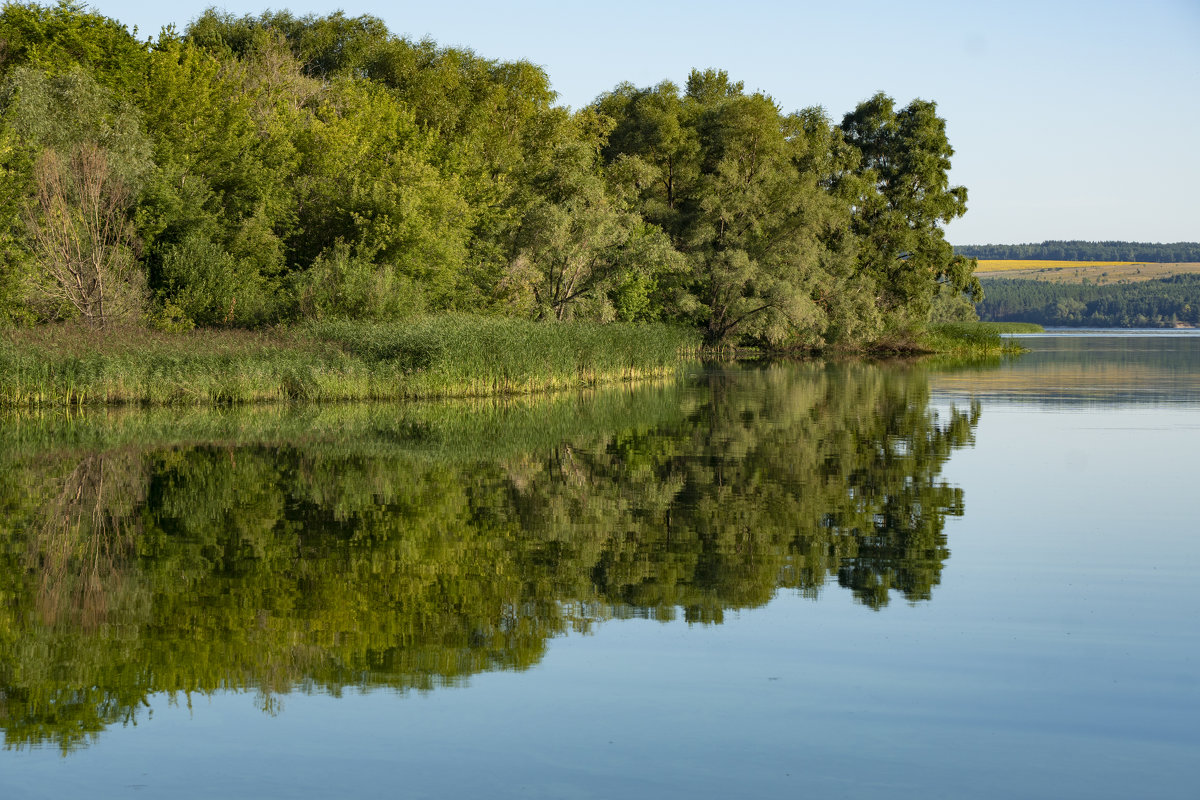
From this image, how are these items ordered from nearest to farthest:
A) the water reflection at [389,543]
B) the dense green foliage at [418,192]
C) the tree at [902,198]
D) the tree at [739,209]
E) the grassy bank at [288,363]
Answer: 1. the water reflection at [389,543]
2. the grassy bank at [288,363]
3. the dense green foliage at [418,192]
4. the tree at [739,209]
5. the tree at [902,198]

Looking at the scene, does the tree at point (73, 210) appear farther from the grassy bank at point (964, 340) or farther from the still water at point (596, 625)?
the grassy bank at point (964, 340)

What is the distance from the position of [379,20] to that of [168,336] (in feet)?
127

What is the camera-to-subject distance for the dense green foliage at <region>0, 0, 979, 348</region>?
37281mm

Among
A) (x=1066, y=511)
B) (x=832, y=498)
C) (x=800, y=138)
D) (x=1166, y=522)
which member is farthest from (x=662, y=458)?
(x=800, y=138)

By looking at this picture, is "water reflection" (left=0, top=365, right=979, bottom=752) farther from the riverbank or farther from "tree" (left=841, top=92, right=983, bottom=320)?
"tree" (left=841, top=92, right=983, bottom=320)

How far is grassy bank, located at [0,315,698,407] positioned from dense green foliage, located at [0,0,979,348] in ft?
12.9

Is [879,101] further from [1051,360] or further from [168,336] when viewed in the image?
[168,336]

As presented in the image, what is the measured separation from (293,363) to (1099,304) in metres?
169

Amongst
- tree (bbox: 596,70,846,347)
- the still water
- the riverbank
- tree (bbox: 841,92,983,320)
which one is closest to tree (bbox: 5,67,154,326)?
the riverbank

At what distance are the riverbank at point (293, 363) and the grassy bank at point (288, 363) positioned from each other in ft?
0.09

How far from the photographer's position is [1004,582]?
10.6 m

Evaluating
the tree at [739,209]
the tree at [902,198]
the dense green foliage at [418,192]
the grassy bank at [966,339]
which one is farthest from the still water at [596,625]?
the grassy bank at [966,339]

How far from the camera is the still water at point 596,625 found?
20.3 feet

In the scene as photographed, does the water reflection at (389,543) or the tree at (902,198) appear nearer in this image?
the water reflection at (389,543)
